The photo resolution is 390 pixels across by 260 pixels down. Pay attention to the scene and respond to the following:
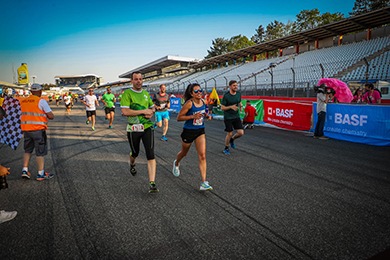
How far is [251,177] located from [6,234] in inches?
154

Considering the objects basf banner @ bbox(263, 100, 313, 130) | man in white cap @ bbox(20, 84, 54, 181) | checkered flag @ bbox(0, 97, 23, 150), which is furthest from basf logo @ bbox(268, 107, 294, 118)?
checkered flag @ bbox(0, 97, 23, 150)

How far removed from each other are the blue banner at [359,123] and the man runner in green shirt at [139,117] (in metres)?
7.35

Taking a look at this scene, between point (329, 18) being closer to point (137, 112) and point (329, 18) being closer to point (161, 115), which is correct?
point (161, 115)

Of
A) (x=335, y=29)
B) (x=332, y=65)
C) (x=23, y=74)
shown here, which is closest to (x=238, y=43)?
(x=335, y=29)

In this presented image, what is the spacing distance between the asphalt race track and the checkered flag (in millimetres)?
886

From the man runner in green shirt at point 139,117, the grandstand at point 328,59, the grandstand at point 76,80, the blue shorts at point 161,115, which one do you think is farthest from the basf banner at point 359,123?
the grandstand at point 76,80

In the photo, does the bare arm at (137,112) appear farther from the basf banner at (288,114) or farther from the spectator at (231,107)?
the basf banner at (288,114)

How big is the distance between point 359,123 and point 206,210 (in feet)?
23.9

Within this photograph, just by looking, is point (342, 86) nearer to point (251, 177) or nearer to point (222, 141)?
point (222, 141)

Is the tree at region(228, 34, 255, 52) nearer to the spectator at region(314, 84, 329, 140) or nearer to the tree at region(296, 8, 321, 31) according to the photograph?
the tree at region(296, 8, 321, 31)

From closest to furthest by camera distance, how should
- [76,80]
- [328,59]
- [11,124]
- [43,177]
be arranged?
1. [11,124]
2. [43,177]
3. [328,59]
4. [76,80]

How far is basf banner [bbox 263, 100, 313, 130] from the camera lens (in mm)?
10148

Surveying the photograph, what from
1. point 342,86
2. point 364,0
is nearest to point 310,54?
point 342,86

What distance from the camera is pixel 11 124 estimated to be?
14.4 ft
